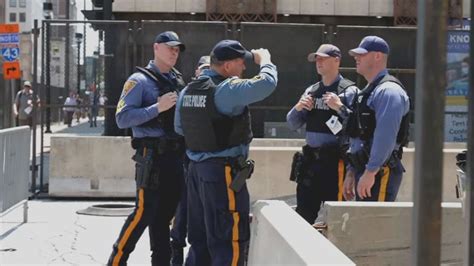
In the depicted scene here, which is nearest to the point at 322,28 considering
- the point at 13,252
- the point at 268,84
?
the point at 13,252

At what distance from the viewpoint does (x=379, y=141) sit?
5.12 m

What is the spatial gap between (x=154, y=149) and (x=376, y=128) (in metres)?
1.72

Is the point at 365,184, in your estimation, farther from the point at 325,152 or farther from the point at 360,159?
the point at 325,152

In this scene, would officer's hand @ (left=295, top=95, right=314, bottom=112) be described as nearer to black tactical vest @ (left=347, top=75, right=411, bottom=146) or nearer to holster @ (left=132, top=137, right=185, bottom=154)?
black tactical vest @ (left=347, top=75, right=411, bottom=146)

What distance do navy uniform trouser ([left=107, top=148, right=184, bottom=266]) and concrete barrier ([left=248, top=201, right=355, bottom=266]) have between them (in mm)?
1230

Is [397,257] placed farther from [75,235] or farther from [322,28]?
[322,28]

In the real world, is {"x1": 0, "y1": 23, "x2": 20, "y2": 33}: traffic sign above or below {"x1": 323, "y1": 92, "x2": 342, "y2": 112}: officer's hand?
above

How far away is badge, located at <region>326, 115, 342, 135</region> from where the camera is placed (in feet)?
19.1

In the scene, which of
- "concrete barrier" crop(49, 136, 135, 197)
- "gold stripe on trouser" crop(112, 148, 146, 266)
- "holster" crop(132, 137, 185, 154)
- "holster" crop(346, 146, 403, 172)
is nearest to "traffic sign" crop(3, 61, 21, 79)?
"concrete barrier" crop(49, 136, 135, 197)

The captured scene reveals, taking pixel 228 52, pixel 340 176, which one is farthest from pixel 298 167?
pixel 228 52

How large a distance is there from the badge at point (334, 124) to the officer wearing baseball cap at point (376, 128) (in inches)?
11.9

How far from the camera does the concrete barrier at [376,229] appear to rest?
506cm

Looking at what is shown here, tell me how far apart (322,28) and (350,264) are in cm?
917

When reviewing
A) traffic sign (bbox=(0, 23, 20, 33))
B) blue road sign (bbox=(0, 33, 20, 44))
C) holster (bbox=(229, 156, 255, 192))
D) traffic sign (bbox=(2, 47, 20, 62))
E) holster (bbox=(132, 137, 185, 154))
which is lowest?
holster (bbox=(229, 156, 255, 192))
